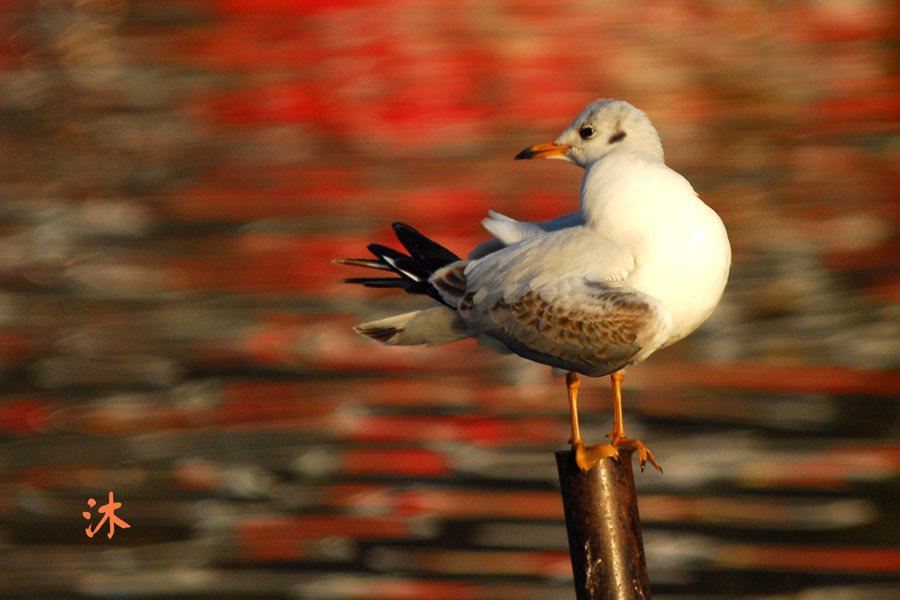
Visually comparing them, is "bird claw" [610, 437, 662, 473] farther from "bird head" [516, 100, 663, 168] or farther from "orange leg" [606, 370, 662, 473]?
"bird head" [516, 100, 663, 168]

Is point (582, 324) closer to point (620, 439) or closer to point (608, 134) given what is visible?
point (620, 439)

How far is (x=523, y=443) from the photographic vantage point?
5559 millimetres

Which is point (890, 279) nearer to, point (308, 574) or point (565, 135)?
point (308, 574)

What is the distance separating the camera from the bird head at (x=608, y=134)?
2.45 meters

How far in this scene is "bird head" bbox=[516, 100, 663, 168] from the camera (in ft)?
8.05

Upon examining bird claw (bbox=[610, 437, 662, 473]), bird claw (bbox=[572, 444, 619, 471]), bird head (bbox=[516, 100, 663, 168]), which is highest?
bird head (bbox=[516, 100, 663, 168])

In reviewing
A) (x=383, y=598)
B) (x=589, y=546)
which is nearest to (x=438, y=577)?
(x=383, y=598)

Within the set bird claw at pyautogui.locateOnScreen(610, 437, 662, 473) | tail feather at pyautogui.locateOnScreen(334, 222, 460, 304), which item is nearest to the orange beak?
tail feather at pyautogui.locateOnScreen(334, 222, 460, 304)

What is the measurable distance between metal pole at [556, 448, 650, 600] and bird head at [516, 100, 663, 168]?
70 centimetres

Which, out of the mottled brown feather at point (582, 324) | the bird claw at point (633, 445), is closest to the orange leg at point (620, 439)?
the bird claw at point (633, 445)

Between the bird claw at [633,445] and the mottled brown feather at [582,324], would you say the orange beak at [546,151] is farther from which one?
the bird claw at [633,445]

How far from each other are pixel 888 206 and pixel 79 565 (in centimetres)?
489

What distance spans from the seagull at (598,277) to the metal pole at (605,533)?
4 centimetres

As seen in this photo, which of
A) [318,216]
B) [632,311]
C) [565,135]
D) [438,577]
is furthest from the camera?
[318,216]
